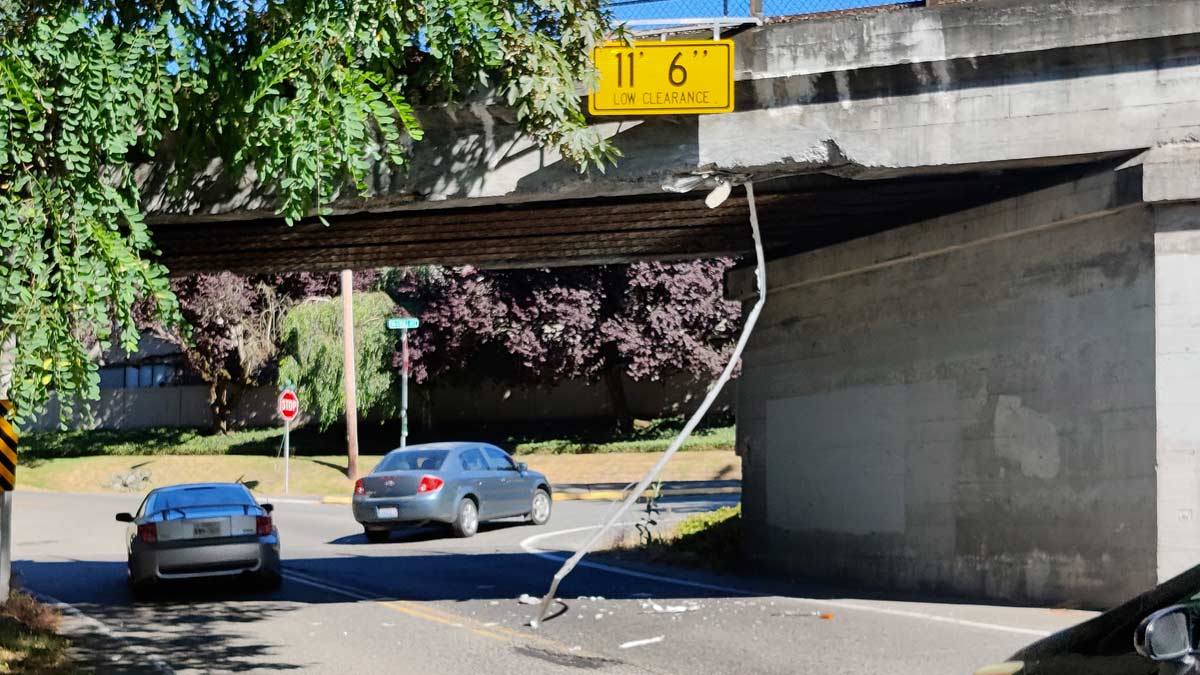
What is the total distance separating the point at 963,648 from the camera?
33.9 feet

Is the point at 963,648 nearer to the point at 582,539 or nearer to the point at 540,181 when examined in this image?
the point at 540,181

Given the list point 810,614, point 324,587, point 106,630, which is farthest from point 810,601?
point 106,630

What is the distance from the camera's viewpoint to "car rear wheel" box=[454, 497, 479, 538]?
72.9 feet

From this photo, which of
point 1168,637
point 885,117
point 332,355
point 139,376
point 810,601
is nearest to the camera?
point 1168,637

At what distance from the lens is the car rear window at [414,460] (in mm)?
22438

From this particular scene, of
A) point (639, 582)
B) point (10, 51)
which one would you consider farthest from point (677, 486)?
point (10, 51)

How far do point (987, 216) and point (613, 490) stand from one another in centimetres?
2231

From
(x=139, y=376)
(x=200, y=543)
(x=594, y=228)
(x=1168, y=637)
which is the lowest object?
(x=200, y=543)

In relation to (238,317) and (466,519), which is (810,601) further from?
(238,317)

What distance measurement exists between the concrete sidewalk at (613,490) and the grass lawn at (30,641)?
18.3 meters

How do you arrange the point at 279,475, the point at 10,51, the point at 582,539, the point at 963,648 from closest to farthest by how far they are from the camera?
1. the point at 10,51
2. the point at 963,648
3. the point at 582,539
4. the point at 279,475

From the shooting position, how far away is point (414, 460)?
2261 cm

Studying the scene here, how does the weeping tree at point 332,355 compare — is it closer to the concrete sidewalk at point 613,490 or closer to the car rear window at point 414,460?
the concrete sidewalk at point 613,490

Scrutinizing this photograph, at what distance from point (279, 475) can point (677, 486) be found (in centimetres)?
1222
